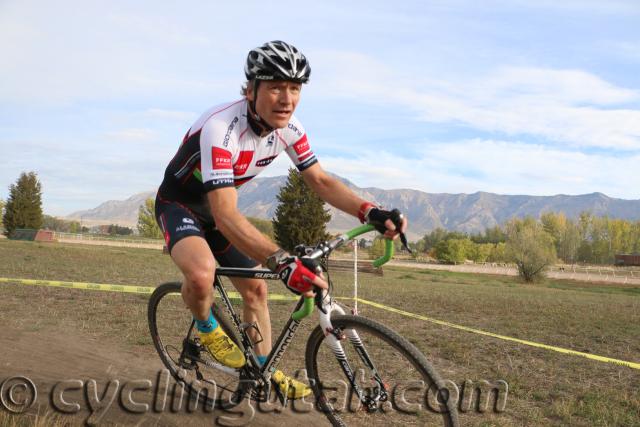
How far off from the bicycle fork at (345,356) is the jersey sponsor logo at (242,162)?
1464 mm

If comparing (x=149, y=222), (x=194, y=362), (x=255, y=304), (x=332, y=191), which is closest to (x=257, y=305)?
(x=255, y=304)

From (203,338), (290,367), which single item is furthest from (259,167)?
(290,367)

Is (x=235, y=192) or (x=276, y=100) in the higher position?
(x=276, y=100)

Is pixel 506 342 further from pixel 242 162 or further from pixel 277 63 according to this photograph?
pixel 277 63

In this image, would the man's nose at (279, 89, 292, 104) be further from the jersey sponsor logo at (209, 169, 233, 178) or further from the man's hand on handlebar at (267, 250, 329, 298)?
the man's hand on handlebar at (267, 250, 329, 298)

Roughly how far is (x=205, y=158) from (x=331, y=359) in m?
1.83

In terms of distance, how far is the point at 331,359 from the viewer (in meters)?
4.16

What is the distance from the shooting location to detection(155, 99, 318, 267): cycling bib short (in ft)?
14.3

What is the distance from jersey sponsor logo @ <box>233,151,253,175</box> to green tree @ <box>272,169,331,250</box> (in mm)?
53698

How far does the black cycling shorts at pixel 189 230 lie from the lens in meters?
4.78

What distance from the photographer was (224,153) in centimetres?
436

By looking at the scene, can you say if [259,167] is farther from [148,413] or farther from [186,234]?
[148,413]

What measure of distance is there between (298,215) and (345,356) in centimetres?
5563

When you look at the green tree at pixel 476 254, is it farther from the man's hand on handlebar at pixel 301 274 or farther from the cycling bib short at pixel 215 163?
the man's hand on handlebar at pixel 301 274
